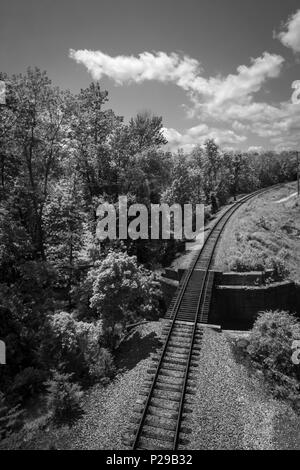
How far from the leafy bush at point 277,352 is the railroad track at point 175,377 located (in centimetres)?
289

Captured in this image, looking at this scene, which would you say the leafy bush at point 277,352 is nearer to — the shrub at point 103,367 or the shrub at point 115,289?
the shrub at point 115,289

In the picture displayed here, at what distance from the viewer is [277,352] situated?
13883mm

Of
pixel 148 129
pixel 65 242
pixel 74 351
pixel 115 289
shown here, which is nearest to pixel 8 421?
pixel 74 351

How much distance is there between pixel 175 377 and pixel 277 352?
4.84 m

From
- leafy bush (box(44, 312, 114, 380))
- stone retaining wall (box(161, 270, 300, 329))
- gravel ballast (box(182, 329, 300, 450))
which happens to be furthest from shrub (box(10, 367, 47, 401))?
stone retaining wall (box(161, 270, 300, 329))

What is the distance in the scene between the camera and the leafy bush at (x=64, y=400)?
11289mm

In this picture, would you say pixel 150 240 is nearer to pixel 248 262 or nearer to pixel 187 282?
pixel 187 282

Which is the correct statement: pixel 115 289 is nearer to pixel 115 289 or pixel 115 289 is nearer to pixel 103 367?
pixel 115 289

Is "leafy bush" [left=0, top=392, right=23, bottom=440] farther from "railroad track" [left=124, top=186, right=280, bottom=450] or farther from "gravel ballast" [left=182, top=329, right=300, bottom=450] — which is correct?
"gravel ballast" [left=182, top=329, right=300, bottom=450]

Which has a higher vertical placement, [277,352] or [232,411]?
[277,352]

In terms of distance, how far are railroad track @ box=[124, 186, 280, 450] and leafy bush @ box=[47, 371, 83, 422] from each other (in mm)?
2371

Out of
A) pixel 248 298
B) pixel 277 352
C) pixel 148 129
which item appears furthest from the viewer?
pixel 148 129

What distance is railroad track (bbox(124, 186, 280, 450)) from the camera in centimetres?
1040
